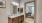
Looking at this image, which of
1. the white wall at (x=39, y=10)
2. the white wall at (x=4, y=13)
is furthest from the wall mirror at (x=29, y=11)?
the white wall at (x=4, y=13)

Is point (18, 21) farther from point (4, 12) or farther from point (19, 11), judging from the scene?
point (4, 12)

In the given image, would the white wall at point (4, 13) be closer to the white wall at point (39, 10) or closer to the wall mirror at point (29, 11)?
the wall mirror at point (29, 11)

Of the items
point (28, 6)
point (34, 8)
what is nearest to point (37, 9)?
point (34, 8)

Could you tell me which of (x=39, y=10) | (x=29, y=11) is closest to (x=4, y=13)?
(x=29, y=11)

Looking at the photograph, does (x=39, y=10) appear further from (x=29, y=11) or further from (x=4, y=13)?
(x=4, y=13)

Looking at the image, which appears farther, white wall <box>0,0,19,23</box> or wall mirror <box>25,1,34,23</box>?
white wall <box>0,0,19,23</box>

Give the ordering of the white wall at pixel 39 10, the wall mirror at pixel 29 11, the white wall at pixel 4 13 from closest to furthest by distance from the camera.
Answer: the white wall at pixel 39 10 < the wall mirror at pixel 29 11 < the white wall at pixel 4 13

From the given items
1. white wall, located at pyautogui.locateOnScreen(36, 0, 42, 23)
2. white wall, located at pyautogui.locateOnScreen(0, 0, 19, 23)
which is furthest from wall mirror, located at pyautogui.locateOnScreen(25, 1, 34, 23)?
white wall, located at pyautogui.locateOnScreen(0, 0, 19, 23)

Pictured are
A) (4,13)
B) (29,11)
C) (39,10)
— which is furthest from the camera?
(4,13)

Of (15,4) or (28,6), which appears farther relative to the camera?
(15,4)

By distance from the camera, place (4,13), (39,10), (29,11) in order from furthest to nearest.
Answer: (4,13), (29,11), (39,10)

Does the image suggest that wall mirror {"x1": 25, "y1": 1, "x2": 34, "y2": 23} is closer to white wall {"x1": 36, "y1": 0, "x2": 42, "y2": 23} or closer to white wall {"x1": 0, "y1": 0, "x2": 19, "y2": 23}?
white wall {"x1": 36, "y1": 0, "x2": 42, "y2": 23}

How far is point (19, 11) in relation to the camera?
6.92 feet

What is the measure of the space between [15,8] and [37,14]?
75 cm
